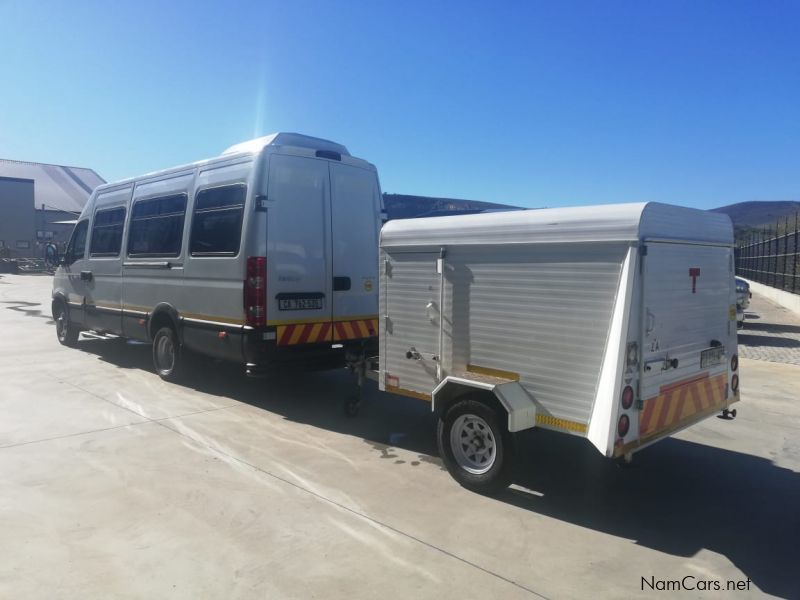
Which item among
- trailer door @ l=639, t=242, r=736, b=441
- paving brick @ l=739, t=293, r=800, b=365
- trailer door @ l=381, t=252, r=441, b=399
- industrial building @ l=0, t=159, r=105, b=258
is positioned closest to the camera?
trailer door @ l=639, t=242, r=736, b=441

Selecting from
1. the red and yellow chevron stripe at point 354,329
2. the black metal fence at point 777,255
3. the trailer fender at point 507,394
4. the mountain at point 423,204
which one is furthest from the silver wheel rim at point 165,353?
the mountain at point 423,204

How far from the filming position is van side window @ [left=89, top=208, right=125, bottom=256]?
9570mm

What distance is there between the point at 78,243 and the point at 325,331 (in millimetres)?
6476

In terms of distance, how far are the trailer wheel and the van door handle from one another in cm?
289

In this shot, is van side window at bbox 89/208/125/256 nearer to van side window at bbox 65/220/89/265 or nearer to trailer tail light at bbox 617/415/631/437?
van side window at bbox 65/220/89/265

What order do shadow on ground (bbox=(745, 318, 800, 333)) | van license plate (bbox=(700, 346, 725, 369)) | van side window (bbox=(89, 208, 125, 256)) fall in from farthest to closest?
shadow on ground (bbox=(745, 318, 800, 333)), van side window (bbox=(89, 208, 125, 256)), van license plate (bbox=(700, 346, 725, 369))

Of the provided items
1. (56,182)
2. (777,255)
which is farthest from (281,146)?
(56,182)

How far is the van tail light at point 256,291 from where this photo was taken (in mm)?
6566

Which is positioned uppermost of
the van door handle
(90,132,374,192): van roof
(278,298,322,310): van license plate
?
(90,132,374,192): van roof

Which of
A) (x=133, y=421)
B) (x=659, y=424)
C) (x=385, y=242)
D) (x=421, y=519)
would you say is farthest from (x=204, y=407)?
(x=659, y=424)

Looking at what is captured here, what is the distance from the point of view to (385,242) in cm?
548

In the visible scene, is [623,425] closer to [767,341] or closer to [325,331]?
[325,331]

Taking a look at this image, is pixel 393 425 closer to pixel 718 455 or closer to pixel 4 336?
pixel 718 455

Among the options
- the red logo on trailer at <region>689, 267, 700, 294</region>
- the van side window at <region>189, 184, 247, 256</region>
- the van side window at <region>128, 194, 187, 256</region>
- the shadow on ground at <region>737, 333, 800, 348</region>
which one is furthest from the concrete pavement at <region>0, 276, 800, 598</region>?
the shadow on ground at <region>737, 333, 800, 348</region>
